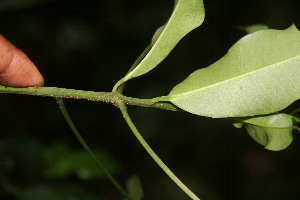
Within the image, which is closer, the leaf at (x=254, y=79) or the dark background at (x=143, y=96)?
the leaf at (x=254, y=79)

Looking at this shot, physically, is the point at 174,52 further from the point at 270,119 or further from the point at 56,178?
the point at 270,119

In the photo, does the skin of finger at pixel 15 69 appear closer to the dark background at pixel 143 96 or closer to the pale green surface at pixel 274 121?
the pale green surface at pixel 274 121

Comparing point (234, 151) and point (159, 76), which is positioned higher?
point (159, 76)

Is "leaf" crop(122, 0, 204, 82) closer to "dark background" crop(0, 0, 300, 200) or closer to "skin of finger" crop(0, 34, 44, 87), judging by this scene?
"skin of finger" crop(0, 34, 44, 87)

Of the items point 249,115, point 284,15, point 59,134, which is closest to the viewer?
point 249,115

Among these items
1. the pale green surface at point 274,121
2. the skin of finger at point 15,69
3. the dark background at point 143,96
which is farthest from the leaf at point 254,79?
the dark background at point 143,96

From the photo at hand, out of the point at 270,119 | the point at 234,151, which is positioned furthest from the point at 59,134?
the point at 270,119

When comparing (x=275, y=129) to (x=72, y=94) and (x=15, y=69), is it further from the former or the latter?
(x=15, y=69)

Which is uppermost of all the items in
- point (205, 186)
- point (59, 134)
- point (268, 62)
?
point (268, 62)
